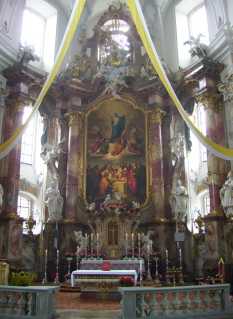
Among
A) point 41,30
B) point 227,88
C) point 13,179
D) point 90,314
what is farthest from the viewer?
point 41,30

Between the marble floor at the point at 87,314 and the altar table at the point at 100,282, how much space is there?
182 centimetres

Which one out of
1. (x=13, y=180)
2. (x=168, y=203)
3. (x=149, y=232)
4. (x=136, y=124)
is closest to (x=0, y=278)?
(x=13, y=180)

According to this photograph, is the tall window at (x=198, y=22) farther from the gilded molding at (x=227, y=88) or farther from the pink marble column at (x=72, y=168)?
the pink marble column at (x=72, y=168)

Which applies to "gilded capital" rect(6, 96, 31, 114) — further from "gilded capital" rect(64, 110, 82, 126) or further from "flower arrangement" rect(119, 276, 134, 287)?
"flower arrangement" rect(119, 276, 134, 287)

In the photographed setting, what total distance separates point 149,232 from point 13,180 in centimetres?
591

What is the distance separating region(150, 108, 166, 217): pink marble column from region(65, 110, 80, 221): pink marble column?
3.44 m

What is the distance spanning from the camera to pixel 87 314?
25.3ft

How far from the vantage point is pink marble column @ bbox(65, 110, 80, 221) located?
16172 millimetres

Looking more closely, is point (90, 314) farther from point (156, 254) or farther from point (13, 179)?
point (13, 179)

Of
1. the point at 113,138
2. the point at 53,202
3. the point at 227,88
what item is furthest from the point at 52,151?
the point at 227,88

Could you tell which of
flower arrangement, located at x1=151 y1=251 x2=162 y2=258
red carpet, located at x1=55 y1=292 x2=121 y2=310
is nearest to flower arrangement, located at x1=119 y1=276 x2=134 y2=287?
red carpet, located at x1=55 y1=292 x2=121 y2=310

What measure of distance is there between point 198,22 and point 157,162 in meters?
8.12

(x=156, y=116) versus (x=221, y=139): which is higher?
(x=156, y=116)

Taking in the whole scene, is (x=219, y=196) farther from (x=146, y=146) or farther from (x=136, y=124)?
(x=136, y=124)
